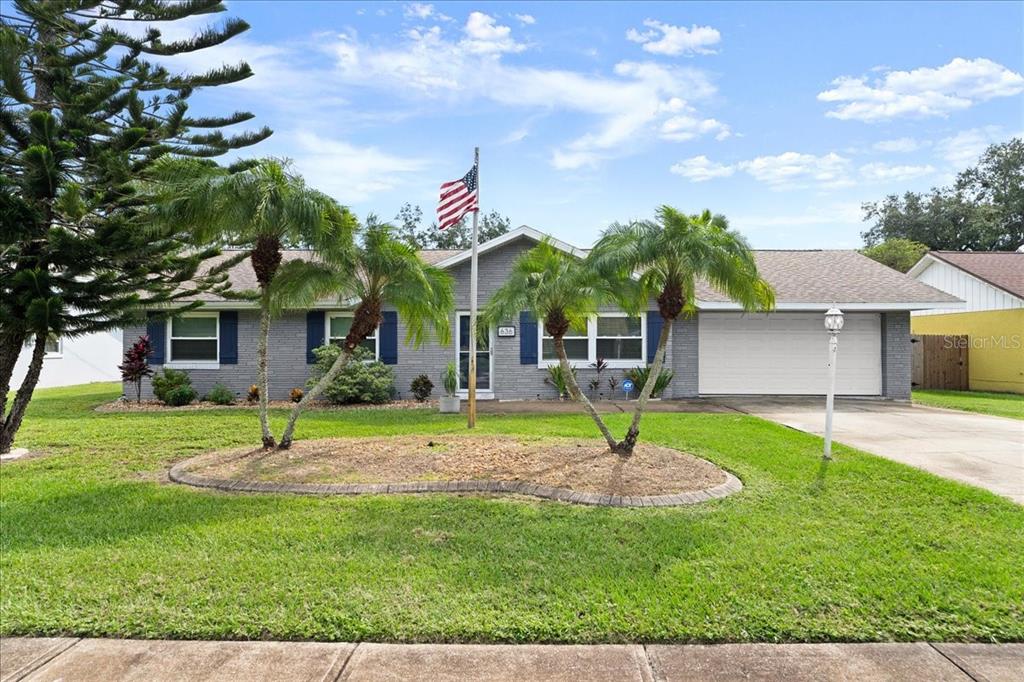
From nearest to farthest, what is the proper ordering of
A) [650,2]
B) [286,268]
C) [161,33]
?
1. [286,268]
2. [161,33]
3. [650,2]

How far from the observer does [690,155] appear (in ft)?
44.3

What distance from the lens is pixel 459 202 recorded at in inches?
420

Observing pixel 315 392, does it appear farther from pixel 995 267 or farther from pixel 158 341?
pixel 995 267

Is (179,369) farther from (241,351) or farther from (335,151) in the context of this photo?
(335,151)

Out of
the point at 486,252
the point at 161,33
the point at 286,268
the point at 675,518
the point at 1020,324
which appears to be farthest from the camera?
the point at 1020,324

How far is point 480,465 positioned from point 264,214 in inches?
148

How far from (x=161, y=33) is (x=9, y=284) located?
4244 mm

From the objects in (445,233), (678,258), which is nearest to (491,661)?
(678,258)

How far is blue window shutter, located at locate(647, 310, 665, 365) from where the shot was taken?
14.6 m

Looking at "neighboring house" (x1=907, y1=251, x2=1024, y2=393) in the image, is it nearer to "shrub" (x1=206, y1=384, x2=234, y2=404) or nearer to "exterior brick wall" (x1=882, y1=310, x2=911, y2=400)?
"exterior brick wall" (x1=882, y1=310, x2=911, y2=400)

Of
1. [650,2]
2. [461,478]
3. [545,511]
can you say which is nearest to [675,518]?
[545,511]

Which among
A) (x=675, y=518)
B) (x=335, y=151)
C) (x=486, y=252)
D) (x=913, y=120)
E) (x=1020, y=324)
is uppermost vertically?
(x=913, y=120)

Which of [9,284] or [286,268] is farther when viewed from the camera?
[286,268]

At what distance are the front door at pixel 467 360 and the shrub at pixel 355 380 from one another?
1.77 metres
